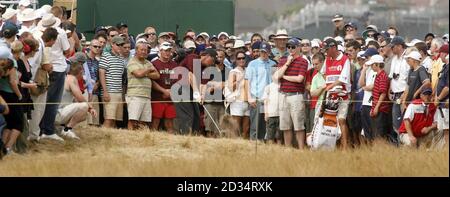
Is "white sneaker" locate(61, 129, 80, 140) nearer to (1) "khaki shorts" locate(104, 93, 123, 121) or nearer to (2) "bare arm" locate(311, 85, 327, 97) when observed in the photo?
(1) "khaki shorts" locate(104, 93, 123, 121)

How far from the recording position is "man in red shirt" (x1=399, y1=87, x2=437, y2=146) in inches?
784

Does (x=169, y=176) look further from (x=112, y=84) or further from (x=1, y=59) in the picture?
(x=112, y=84)

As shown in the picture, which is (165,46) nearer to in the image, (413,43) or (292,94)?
(292,94)

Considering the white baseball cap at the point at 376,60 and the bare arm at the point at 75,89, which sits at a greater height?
the white baseball cap at the point at 376,60

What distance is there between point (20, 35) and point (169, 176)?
5639mm

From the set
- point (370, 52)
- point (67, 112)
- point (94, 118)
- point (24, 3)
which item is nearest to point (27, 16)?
point (67, 112)

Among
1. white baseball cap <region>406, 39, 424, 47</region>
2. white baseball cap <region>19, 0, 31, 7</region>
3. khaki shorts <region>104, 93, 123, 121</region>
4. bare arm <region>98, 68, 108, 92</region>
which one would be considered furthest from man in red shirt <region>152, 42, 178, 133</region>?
white baseball cap <region>406, 39, 424, 47</region>

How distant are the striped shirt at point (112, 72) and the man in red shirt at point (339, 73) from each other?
143 inches

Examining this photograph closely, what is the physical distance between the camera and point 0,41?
17906 mm

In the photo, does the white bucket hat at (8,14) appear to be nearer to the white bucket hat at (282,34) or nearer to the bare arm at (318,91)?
the white bucket hat at (282,34)

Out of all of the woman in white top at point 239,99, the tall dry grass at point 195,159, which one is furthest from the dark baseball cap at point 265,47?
the tall dry grass at point 195,159

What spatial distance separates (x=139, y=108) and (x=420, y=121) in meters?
4.93

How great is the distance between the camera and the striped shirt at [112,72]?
21766 millimetres
